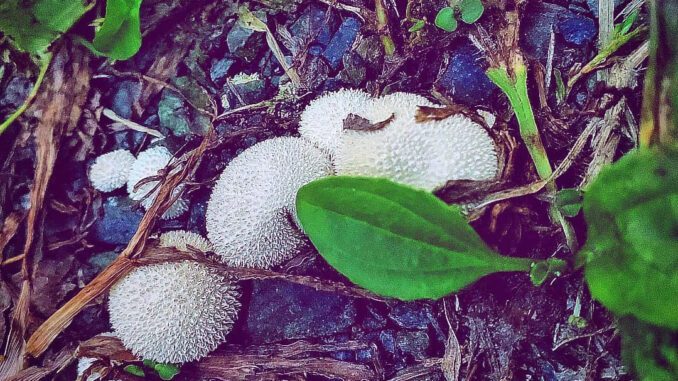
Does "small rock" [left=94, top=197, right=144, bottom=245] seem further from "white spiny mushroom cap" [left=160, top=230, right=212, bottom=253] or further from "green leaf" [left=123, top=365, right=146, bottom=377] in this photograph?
"green leaf" [left=123, top=365, right=146, bottom=377]

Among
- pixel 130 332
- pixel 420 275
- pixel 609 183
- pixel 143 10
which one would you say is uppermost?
pixel 609 183

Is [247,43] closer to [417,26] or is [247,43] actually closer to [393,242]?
[417,26]

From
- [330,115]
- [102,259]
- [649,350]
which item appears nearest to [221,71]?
[330,115]

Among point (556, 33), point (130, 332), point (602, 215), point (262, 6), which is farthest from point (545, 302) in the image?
point (262, 6)

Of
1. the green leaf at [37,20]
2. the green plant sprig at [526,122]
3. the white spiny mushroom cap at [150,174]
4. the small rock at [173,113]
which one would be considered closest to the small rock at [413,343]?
the green plant sprig at [526,122]

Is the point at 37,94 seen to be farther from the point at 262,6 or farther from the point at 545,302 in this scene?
the point at 545,302

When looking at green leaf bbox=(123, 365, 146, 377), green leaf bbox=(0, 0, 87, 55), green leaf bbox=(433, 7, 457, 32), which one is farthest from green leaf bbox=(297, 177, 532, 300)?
green leaf bbox=(0, 0, 87, 55)
